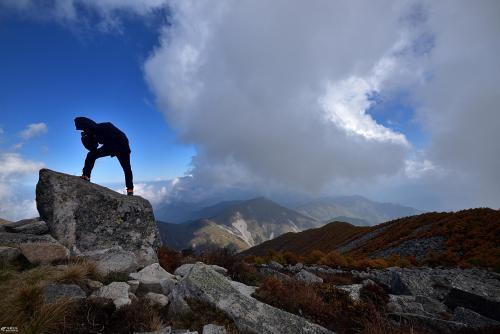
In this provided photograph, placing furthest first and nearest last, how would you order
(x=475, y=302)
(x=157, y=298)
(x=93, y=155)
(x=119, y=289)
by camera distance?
(x=93, y=155), (x=475, y=302), (x=157, y=298), (x=119, y=289)

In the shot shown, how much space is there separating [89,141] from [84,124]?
0.71 metres

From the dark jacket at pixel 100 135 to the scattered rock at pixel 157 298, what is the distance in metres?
7.08

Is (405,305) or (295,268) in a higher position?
(295,268)

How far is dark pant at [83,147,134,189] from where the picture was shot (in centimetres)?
1249

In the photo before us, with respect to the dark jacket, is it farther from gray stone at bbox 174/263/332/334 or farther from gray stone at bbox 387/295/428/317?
gray stone at bbox 387/295/428/317

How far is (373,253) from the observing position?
4588 cm

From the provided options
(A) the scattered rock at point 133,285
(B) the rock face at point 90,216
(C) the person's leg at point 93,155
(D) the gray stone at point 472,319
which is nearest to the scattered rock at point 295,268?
(D) the gray stone at point 472,319

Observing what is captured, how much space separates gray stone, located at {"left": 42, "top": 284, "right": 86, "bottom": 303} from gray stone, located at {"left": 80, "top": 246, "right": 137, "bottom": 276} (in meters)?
1.90

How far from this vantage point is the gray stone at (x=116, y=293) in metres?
6.58

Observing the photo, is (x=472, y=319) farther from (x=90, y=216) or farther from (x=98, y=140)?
(x=98, y=140)

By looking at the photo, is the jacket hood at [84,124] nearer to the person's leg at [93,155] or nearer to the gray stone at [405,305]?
the person's leg at [93,155]

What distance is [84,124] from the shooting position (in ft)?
40.2

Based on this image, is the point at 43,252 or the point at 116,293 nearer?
the point at 116,293

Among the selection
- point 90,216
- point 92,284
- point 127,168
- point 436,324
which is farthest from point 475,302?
point 127,168
